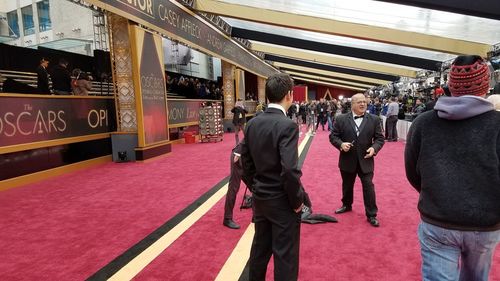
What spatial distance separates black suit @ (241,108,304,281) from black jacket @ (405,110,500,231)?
72 cm

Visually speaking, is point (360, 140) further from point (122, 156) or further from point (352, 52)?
point (352, 52)

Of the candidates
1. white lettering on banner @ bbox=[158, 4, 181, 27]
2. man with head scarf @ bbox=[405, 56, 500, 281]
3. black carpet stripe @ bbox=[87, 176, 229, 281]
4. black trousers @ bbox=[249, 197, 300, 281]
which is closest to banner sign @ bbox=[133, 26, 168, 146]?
white lettering on banner @ bbox=[158, 4, 181, 27]

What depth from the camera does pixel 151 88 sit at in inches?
350

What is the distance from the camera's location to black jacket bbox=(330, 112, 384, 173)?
13.0ft

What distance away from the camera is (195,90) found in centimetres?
1606

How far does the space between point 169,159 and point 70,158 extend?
7.63 ft

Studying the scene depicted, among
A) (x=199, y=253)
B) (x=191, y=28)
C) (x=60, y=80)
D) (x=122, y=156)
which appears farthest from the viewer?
(x=191, y=28)

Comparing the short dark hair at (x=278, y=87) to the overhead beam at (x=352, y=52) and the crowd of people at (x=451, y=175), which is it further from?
the overhead beam at (x=352, y=52)

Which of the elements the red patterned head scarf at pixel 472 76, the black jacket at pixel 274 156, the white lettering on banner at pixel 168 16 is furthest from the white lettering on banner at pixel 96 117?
the red patterned head scarf at pixel 472 76

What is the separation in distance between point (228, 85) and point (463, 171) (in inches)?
608

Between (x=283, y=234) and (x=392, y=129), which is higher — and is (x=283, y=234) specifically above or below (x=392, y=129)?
above

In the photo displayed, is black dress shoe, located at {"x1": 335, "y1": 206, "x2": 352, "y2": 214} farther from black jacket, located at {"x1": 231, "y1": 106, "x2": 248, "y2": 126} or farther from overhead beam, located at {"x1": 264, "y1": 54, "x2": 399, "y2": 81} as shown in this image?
overhead beam, located at {"x1": 264, "y1": 54, "x2": 399, "y2": 81}

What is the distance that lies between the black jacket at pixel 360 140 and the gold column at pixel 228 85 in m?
12.7

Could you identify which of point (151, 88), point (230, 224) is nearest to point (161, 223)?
point (230, 224)
